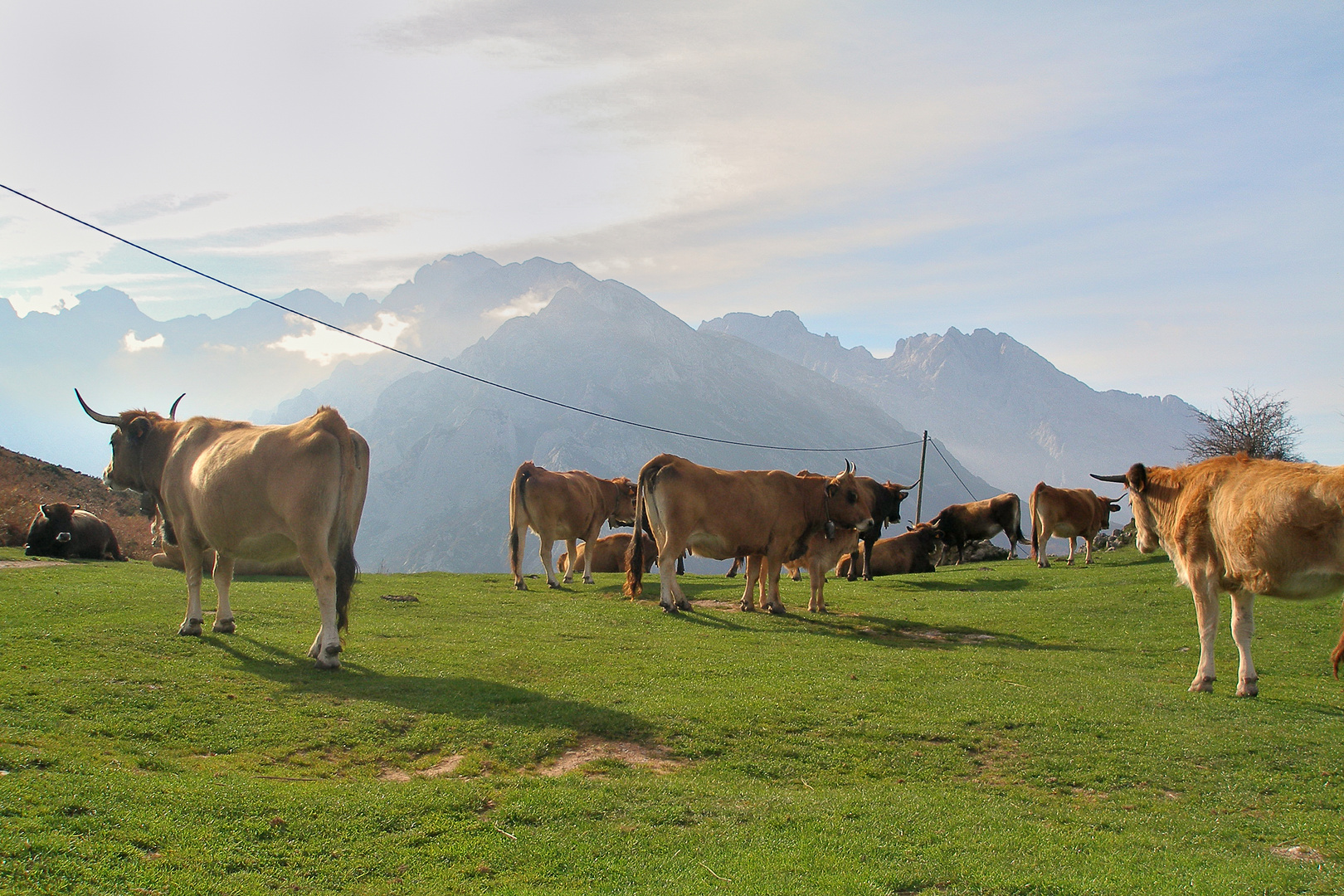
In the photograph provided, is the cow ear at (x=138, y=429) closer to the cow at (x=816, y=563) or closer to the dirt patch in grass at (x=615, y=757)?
the dirt patch in grass at (x=615, y=757)

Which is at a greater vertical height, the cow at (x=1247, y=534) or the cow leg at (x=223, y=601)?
the cow at (x=1247, y=534)

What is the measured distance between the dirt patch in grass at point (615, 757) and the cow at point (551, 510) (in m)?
12.5

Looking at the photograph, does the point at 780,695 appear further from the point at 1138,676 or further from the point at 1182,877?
the point at 1138,676

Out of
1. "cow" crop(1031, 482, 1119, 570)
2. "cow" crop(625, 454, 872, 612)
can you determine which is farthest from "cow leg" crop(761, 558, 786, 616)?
"cow" crop(1031, 482, 1119, 570)

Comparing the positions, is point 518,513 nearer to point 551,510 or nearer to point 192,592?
point 551,510

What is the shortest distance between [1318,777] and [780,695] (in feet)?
17.0

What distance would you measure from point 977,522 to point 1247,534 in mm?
21078

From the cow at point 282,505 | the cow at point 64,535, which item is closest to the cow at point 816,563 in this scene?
the cow at point 282,505

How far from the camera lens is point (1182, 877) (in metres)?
5.81

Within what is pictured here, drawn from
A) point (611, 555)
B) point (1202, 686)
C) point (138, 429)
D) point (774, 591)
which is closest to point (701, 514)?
point (774, 591)

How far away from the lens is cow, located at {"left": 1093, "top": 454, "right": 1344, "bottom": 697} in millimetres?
9750

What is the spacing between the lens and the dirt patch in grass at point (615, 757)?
7703 mm

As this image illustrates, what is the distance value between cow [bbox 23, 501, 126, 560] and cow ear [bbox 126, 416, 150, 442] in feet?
38.7

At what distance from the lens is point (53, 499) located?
29.2 m
